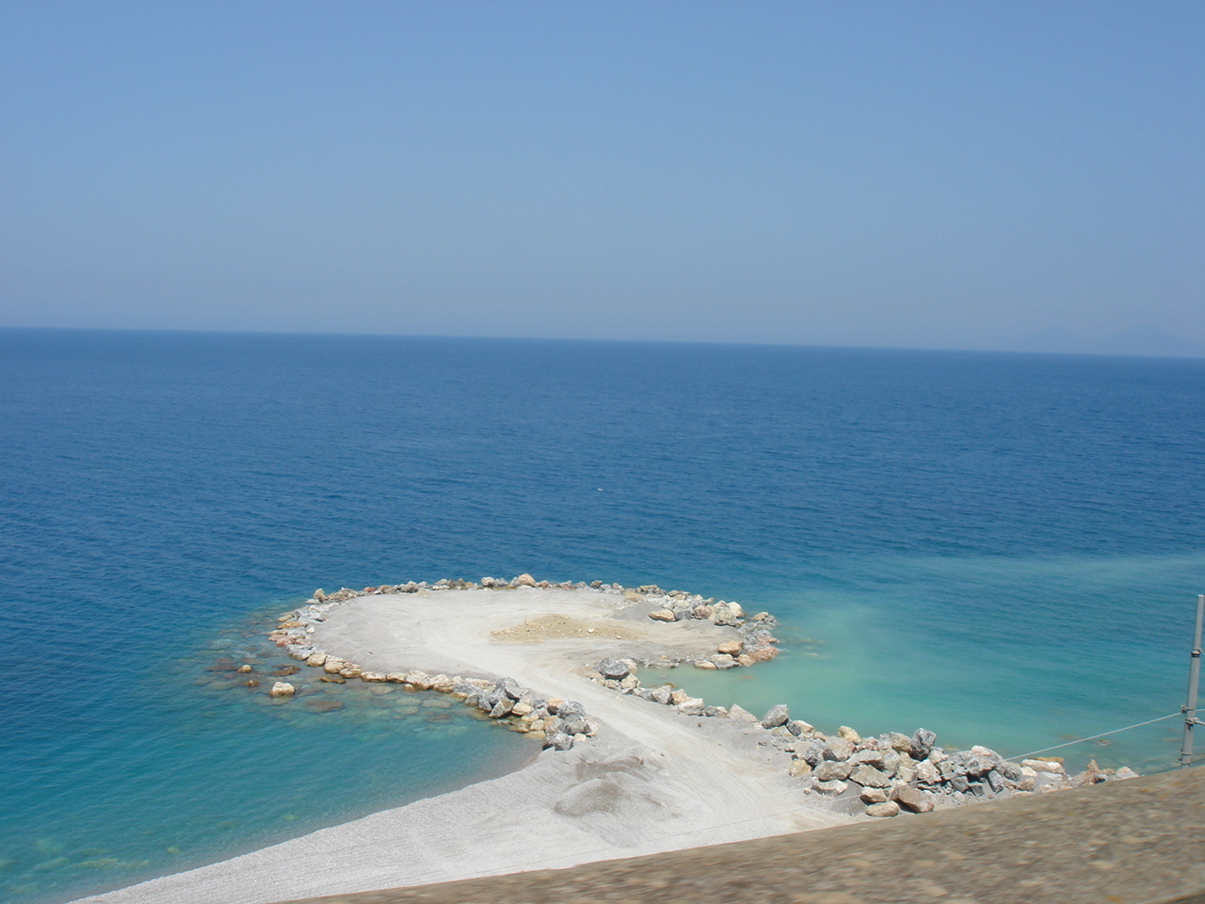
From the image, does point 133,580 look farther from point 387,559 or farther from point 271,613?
point 387,559

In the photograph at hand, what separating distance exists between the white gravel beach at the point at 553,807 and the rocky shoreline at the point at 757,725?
2.58 ft

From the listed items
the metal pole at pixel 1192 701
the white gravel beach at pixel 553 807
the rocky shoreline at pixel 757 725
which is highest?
the metal pole at pixel 1192 701

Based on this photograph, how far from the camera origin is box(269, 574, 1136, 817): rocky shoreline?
3384cm

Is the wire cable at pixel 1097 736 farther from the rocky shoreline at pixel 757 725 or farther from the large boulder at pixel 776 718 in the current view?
the large boulder at pixel 776 718

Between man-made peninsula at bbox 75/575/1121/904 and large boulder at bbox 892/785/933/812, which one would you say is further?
large boulder at bbox 892/785/933/812

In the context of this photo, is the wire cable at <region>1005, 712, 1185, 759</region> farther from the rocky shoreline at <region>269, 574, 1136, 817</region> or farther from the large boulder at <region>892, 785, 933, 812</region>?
the large boulder at <region>892, 785, 933, 812</region>

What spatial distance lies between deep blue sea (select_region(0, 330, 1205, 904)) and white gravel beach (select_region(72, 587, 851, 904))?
2419mm

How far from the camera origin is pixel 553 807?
33562 millimetres

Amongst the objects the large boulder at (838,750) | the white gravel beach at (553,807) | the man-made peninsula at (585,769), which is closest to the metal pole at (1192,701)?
the man-made peninsula at (585,769)

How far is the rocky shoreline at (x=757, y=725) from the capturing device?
3384cm

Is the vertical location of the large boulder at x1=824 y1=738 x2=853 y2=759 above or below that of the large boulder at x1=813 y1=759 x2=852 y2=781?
above

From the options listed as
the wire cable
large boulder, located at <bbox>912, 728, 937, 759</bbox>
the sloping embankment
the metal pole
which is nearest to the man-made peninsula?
large boulder, located at <bbox>912, 728, 937, 759</bbox>

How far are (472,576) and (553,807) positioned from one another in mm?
31144

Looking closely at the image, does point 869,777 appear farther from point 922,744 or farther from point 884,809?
point 922,744
